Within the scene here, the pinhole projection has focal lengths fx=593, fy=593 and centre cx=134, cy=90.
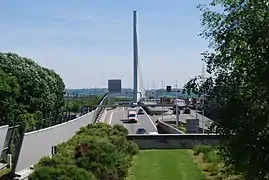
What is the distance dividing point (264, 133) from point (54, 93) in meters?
47.6

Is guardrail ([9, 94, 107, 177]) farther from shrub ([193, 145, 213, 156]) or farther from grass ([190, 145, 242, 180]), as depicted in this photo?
shrub ([193, 145, 213, 156])

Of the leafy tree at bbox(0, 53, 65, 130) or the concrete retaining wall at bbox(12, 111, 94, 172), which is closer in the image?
the concrete retaining wall at bbox(12, 111, 94, 172)

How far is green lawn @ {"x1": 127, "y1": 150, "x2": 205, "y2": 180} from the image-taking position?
22672 mm


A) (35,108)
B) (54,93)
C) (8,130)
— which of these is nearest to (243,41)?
(8,130)

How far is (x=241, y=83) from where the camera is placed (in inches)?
438

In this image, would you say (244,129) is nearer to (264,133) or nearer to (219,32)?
(264,133)

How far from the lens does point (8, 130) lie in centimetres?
2730

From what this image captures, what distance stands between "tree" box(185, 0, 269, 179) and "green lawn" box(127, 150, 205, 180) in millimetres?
10476

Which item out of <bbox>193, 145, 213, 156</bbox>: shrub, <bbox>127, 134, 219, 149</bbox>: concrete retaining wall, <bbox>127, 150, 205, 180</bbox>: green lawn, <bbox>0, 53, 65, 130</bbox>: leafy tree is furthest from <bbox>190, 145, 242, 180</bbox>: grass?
<bbox>0, 53, 65, 130</bbox>: leafy tree

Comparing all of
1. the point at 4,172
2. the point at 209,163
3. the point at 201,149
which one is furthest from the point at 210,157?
the point at 4,172

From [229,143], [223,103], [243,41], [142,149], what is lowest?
[142,149]

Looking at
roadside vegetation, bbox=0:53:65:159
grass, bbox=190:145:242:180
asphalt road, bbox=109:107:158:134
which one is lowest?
asphalt road, bbox=109:107:158:134

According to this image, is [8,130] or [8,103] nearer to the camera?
[8,130]

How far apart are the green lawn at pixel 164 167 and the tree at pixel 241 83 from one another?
412 inches
